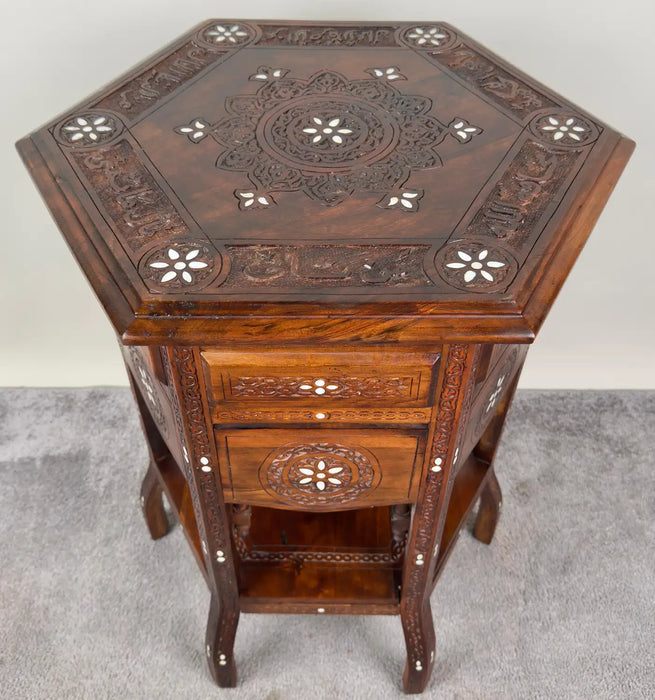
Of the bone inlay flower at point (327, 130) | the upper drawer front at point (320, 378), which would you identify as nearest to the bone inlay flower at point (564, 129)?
the bone inlay flower at point (327, 130)

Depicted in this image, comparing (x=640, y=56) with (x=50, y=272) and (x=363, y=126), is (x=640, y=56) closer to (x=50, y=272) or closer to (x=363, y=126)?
(x=363, y=126)

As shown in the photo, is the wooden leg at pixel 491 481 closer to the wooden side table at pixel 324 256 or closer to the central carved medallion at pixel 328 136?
the wooden side table at pixel 324 256

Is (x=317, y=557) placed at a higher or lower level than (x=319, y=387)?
lower

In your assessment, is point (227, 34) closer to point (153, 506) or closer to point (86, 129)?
point (86, 129)

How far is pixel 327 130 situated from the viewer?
112 cm

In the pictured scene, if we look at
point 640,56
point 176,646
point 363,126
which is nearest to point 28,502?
point 176,646

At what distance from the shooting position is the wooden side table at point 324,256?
0.85 m

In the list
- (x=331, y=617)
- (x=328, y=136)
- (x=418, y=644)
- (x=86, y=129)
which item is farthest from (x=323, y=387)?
(x=331, y=617)

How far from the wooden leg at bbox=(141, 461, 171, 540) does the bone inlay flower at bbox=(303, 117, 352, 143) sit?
2.37ft

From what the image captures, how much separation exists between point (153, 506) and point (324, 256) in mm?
897

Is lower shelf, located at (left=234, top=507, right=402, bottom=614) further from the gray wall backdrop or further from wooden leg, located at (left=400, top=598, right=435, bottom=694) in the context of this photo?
the gray wall backdrop

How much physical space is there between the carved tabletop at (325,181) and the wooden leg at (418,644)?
658mm

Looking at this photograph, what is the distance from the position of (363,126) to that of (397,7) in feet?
1.64

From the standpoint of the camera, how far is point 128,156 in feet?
3.46
